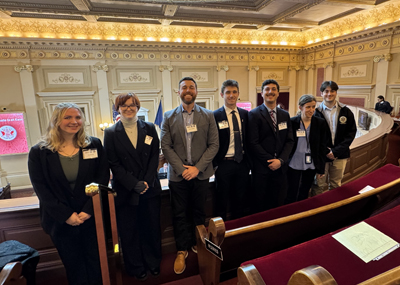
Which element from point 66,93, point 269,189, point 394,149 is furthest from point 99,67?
point 394,149

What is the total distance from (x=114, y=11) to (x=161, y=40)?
2301 mm

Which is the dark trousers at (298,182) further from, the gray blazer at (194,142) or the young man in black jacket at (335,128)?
the gray blazer at (194,142)

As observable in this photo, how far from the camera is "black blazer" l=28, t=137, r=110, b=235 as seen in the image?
5.04ft

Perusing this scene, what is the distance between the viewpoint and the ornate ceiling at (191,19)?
23.0ft

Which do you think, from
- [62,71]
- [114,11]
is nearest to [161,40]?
[114,11]

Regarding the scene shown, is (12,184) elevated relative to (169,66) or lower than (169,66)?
lower

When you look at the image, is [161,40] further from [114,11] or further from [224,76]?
[224,76]

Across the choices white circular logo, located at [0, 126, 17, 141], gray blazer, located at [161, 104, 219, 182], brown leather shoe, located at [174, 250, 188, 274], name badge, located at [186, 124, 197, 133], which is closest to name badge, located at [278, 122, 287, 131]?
gray blazer, located at [161, 104, 219, 182]

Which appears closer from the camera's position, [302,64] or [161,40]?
[161,40]

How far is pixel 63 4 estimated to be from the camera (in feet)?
22.9

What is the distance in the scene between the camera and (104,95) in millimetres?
9336

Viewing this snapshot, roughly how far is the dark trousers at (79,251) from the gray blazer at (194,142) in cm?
76

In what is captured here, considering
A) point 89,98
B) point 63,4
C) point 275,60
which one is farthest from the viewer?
point 275,60

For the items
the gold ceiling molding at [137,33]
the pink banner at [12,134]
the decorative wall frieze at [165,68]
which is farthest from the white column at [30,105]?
the decorative wall frieze at [165,68]
